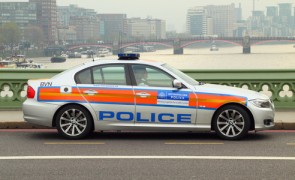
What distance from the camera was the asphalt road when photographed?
589 cm

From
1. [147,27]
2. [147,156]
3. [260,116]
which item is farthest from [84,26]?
[147,156]

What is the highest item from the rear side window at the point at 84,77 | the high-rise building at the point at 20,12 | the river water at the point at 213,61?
the high-rise building at the point at 20,12

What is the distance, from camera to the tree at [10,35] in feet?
408

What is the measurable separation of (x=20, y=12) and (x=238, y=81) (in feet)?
554

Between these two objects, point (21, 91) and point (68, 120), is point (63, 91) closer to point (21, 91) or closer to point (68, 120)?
point (68, 120)

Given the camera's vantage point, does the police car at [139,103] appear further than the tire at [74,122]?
No

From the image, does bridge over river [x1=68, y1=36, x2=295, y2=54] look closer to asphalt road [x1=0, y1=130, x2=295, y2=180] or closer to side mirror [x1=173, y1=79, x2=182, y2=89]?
asphalt road [x1=0, y1=130, x2=295, y2=180]

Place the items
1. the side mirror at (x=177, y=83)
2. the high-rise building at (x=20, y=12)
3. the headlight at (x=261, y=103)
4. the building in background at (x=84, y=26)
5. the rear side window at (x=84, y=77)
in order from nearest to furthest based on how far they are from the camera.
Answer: the side mirror at (x=177, y=83) < the headlight at (x=261, y=103) < the rear side window at (x=84, y=77) < the high-rise building at (x=20, y=12) < the building in background at (x=84, y=26)

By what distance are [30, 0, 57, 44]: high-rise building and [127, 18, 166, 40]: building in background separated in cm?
2452

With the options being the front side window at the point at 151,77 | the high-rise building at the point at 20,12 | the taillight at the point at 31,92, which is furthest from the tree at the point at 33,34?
the front side window at the point at 151,77

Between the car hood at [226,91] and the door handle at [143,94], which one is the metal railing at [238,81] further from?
the door handle at [143,94]

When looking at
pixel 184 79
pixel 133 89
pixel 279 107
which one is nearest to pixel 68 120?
pixel 133 89

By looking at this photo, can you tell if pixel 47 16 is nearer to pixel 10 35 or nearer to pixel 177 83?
pixel 10 35

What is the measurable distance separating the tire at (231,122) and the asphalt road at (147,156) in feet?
0.44
